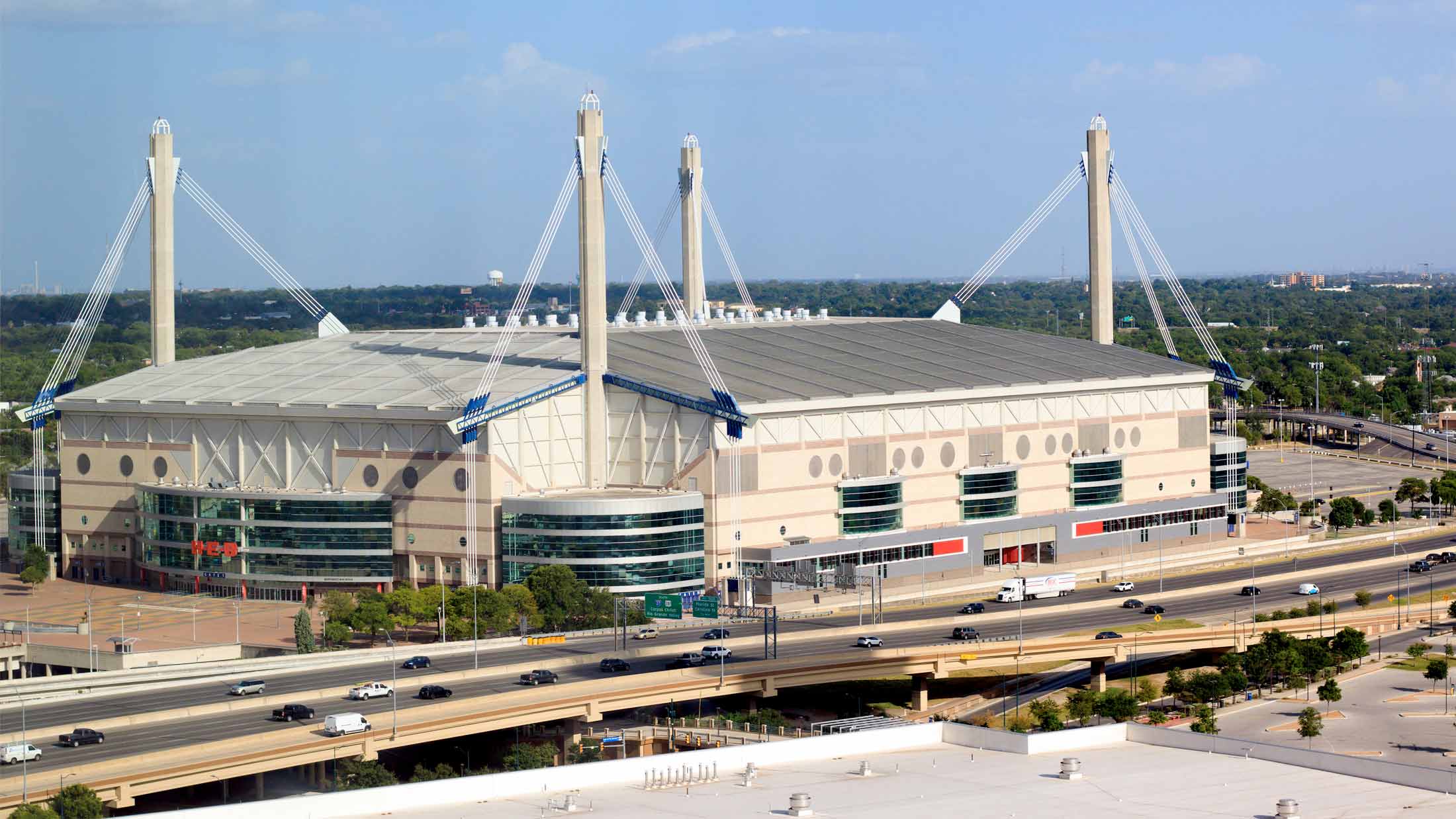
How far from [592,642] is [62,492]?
44.8m

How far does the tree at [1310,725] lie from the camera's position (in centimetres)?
8569

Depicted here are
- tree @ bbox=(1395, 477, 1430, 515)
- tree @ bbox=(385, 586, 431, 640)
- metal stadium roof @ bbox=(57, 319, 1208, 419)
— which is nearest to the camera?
tree @ bbox=(385, 586, 431, 640)

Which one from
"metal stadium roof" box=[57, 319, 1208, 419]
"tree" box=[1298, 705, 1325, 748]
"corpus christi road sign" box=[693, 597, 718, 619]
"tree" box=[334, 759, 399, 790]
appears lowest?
"tree" box=[1298, 705, 1325, 748]

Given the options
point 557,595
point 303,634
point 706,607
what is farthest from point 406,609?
point 706,607

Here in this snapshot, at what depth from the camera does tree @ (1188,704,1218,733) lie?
274ft

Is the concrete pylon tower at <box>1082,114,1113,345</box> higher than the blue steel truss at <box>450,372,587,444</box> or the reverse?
higher

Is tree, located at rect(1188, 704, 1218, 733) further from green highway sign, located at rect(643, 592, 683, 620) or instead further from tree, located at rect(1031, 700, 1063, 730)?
green highway sign, located at rect(643, 592, 683, 620)

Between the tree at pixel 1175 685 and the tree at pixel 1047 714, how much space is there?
16.5 ft

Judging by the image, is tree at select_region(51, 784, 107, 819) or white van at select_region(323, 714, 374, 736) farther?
white van at select_region(323, 714, 374, 736)

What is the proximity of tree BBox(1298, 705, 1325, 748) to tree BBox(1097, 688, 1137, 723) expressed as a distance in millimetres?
6807

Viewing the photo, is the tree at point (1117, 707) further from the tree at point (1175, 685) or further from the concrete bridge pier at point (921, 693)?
the concrete bridge pier at point (921, 693)

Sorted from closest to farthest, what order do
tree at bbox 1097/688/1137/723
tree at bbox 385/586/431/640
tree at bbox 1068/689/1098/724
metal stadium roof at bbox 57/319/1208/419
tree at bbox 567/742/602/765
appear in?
1. tree at bbox 567/742/602/765
2. tree at bbox 1097/688/1137/723
3. tree at bbox 1068/689/1098/724
4. tree at bbox 385/586/431/640
5. metal stadium roof at bbox 57/319/1208/419

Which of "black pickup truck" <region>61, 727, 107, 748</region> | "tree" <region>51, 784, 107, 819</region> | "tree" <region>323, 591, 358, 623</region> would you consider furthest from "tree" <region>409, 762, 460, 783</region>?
"tree" <region>323, 591, 358, 623</region>

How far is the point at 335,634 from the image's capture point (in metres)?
100
